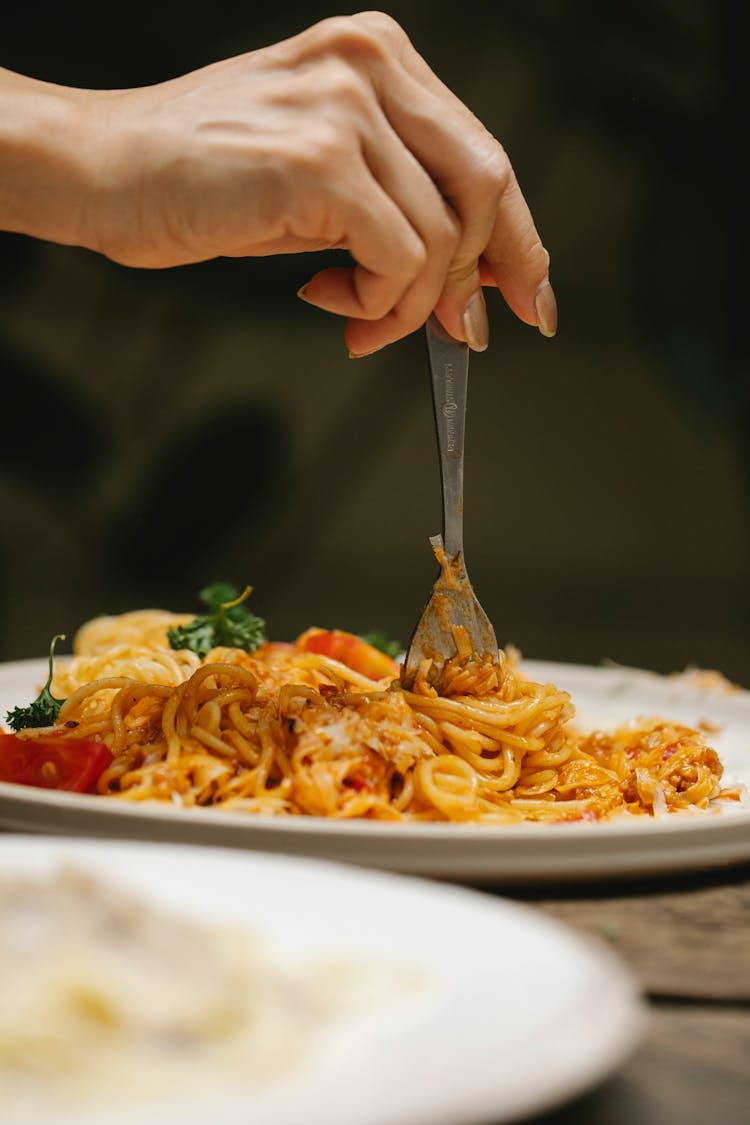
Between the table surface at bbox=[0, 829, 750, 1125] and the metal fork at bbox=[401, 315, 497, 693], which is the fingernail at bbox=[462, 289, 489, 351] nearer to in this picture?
the metal fork at bbox=[401, 315, 497, 693]

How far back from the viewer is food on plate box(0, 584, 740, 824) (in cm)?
203

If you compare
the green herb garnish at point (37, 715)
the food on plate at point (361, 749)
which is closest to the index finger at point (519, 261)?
the food on plate at point (361, 749)

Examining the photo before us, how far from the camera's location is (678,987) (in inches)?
52.9

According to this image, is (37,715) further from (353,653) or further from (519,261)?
(519,261)

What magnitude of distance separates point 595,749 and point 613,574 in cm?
784

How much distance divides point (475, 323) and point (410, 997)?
4.67 feet

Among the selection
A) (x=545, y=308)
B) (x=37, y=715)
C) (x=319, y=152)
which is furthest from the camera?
(x=37, y=715)

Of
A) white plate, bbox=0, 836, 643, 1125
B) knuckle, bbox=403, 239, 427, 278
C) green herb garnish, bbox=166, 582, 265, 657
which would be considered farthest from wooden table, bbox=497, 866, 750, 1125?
green herb garnish, bbox=166, 582, 265, 657

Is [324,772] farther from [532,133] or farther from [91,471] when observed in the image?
[532,133]

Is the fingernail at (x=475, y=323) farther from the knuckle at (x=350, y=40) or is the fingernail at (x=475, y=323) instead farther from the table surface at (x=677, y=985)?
the table surface at (x=677, y=985)

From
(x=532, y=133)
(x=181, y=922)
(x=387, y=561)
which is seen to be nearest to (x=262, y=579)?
(x=387, y=561)

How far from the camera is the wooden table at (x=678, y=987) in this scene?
1113 mm

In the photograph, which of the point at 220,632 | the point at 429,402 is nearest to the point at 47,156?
the point at 220,632

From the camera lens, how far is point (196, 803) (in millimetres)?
2021
